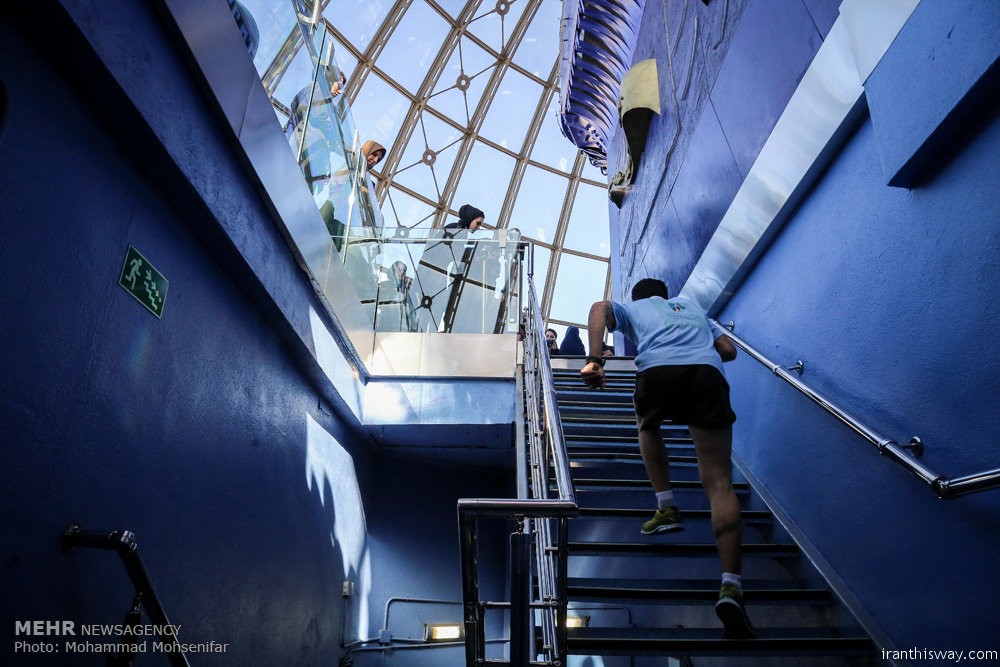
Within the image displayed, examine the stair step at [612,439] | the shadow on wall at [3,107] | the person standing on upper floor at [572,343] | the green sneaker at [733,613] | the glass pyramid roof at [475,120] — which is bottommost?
the green sneaker at [733,613]

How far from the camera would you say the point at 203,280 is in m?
3.00

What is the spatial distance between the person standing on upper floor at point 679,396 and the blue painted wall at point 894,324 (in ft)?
1.81

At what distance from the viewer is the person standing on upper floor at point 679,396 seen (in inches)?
95.1

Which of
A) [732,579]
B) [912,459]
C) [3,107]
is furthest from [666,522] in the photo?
[3,107]

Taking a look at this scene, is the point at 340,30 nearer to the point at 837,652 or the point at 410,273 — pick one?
the point at 410,273

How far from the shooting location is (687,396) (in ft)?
8.53

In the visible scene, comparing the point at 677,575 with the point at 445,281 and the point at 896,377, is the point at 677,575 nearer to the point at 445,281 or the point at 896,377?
the point at 896,377

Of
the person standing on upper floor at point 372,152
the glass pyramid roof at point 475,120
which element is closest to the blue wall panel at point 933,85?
the person standing on upper floor at point 372,152

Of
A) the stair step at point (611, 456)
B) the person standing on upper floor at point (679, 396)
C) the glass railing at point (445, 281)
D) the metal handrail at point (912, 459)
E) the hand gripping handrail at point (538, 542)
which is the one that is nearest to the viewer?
the hand gripping handrail at point (538, 542)

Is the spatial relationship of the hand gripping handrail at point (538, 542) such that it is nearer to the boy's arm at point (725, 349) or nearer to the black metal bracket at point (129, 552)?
the boy's arm at point (725, 349)

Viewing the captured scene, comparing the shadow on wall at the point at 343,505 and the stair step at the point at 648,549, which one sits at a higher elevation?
the shadow on wall at the point at 343,505

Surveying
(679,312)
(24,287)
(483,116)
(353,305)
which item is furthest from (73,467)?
(483,116)

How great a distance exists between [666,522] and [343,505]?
360cm

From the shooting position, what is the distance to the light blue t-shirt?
268cm
